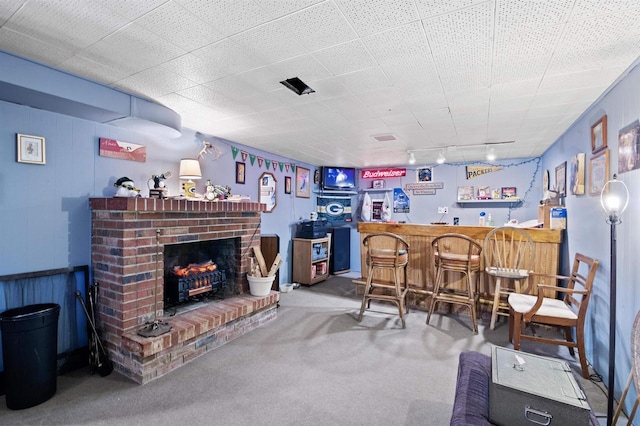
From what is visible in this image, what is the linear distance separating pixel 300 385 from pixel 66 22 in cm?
274

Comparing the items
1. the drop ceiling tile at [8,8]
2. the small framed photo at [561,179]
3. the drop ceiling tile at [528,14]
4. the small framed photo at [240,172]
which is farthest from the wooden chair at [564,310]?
the drop ceiling tile at [8,8]

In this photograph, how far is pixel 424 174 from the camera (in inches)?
247

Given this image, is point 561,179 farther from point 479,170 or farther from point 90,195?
point 90,195

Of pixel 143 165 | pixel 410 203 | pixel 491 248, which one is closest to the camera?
pixel 143 165

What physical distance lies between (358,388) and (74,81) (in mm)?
3158

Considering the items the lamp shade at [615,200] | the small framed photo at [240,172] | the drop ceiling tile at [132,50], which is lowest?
the lamp shade at [615,200]

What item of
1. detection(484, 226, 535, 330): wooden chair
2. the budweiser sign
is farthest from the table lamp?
the budweiser sign

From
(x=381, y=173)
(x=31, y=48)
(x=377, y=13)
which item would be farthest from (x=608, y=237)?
(x=381, y=173)

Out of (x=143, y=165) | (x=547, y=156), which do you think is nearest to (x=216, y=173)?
(x=143, y=165)

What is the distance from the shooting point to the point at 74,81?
2.31 m

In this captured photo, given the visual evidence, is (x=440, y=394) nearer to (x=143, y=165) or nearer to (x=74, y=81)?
(x=143, y=165)

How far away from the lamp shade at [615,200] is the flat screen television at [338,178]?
4654 mm

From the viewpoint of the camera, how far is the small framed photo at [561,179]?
3568 mm

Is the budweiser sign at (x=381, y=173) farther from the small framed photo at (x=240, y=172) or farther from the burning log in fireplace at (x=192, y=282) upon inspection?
the burning log in fireplace at (x=192, y=282)
